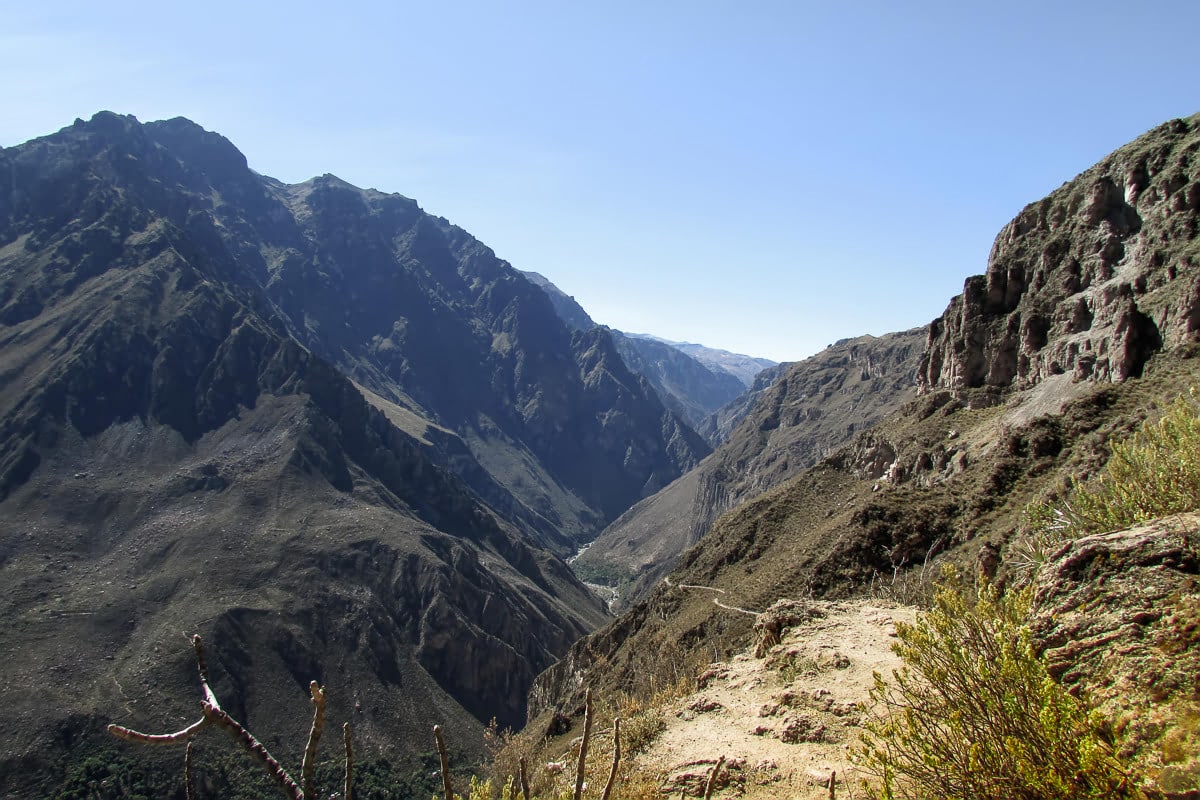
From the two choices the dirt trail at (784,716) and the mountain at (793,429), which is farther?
the mountain at (793,429)

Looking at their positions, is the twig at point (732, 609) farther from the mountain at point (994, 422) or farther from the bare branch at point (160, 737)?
the bare branch at point (160, 737)

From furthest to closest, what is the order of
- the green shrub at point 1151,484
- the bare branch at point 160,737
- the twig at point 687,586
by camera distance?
the twig at point 687,586 → the green shrub at point 1151,484 → the bare branch at point 160,737

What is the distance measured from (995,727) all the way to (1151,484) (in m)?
8.26

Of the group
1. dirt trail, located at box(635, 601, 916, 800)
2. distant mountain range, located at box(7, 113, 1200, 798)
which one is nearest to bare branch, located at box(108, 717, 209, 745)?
distant mountain range, located at box(7, 113, 1200, 798)

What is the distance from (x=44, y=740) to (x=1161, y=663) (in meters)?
85.7

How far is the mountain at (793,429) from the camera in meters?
151

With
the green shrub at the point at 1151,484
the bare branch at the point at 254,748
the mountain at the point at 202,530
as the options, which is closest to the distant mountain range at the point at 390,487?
the mountain at the point at 202,530

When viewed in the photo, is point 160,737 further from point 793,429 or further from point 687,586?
point 793,429

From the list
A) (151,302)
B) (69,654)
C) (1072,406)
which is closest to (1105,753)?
(1072,406)

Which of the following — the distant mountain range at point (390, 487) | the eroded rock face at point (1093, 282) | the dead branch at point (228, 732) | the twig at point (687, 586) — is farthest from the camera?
the twig at point (687, 586)

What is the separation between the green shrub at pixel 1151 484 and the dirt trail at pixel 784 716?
13.3 feet

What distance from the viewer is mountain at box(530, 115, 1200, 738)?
96.6 ft

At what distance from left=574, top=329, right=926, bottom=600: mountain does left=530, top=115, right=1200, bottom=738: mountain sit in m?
95.1

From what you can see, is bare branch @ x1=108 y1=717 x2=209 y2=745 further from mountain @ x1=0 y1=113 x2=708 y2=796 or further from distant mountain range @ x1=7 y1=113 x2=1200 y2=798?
mountain @ x1=0 y1=113 x2=708 y2=796
